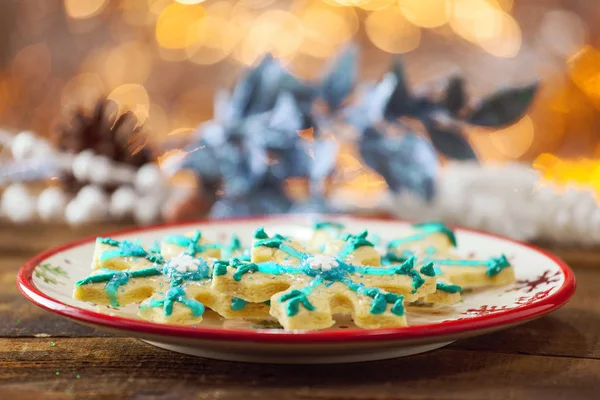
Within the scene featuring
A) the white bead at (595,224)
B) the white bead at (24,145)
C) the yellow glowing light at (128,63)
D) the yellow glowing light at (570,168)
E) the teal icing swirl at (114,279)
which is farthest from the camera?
the yellow glowing light at (128,63)

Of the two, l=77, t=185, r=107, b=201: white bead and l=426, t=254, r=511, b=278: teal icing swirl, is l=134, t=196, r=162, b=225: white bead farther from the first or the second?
l=426, t=254, r=511, b=278: teal icing swirl

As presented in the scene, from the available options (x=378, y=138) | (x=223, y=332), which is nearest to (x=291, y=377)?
(x=223, y=332)

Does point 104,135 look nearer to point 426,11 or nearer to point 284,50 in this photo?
point 284,50

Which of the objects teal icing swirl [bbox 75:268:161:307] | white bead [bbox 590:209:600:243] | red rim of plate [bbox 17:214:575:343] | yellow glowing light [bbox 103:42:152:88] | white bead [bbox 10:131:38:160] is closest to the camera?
red rim of plate [bbox 17:214:575:343]

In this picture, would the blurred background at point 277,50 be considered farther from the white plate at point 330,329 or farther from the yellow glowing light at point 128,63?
the white plate at point 330,329

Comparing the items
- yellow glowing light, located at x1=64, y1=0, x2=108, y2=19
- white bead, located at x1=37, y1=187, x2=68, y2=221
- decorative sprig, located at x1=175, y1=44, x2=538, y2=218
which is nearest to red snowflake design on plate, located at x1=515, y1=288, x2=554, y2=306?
decorative sprig, located at x1=175, y1=44, x2=538, y2=218

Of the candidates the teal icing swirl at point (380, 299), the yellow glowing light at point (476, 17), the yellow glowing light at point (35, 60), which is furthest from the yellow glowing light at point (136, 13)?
the teal icing swirl at point (380, 299)

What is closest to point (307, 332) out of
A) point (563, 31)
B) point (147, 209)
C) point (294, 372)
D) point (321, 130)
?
point (294, 372)
